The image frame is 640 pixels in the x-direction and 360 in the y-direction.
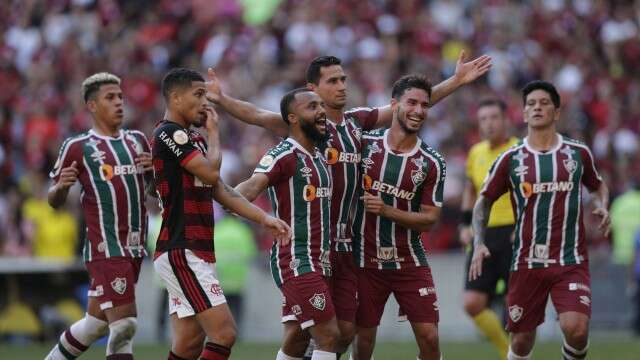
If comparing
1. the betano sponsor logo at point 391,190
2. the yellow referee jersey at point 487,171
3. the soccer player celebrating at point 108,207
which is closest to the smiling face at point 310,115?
the betano sponsor logo at point 391,190

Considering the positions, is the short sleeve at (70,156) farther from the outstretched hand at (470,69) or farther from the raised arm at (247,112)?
the outstretched hand at (470,69)

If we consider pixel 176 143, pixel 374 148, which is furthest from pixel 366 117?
pixel 176 143

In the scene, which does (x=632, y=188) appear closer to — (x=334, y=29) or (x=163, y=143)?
(x=334, y=29)

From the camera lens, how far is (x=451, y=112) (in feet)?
73.7

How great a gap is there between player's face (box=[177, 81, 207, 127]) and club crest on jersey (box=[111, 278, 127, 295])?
1.82m

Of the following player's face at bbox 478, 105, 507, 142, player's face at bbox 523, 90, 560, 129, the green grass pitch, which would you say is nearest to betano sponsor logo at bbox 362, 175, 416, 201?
player's face at bbox 523, 90, 560, 129

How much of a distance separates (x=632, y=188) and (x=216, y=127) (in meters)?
11.7

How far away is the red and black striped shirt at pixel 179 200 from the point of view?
32.9ft

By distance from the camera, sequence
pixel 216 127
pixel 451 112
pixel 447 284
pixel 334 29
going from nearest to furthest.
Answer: pixel 216 127 < pixel 447 284 < pixel 451 112 < pixel 334 29

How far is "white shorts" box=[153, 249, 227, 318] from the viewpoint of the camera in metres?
9.97

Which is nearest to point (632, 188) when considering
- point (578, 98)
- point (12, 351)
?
point (578, 98)

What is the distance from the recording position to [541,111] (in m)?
11.4

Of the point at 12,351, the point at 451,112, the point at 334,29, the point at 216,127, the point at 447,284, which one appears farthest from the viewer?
the point at 334,29

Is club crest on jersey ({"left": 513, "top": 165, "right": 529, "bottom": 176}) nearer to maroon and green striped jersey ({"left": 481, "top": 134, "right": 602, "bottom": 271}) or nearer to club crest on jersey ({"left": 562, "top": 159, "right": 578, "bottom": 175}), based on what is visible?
maroon and green striped jersey ({"left": 481, "top": 134, "right": 602, "bottom": 271})
